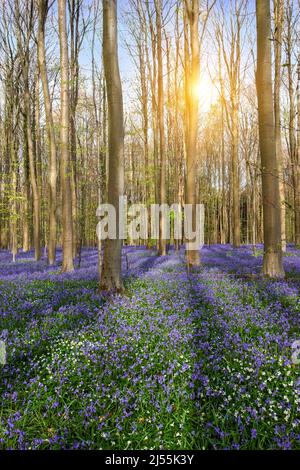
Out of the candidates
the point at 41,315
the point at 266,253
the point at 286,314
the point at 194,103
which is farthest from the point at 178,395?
the point at 194,103

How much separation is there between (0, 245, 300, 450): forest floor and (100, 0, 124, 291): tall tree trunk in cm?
110

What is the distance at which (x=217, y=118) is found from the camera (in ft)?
115

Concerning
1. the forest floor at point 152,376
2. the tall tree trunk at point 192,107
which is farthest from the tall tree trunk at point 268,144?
the tall tree trunk at point 192,107

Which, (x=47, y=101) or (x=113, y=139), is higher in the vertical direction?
(x=47, y=101)

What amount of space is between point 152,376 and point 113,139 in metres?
5.64

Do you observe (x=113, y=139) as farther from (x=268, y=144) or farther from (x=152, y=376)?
(x=152, y=376)

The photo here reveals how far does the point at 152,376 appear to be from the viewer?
356cm

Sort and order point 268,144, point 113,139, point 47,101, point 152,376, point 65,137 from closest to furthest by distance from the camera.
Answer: point 152,376
point 113,139
point 268,144
point 65,137
point 47,101

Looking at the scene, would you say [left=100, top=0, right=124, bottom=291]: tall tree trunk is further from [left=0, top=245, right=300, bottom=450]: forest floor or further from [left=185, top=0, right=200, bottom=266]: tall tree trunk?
[left=185, top=0, right=200, bottom=266]: tall tree trunk

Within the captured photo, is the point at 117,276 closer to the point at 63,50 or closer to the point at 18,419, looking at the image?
the point at 18,419

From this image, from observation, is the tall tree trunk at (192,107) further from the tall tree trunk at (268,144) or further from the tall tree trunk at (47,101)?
the tall tree trunk at (47,101)

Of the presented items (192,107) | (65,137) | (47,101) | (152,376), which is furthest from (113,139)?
(47,101)

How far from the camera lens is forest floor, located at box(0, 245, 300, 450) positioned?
105 inches

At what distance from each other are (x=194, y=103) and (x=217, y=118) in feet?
82.4
